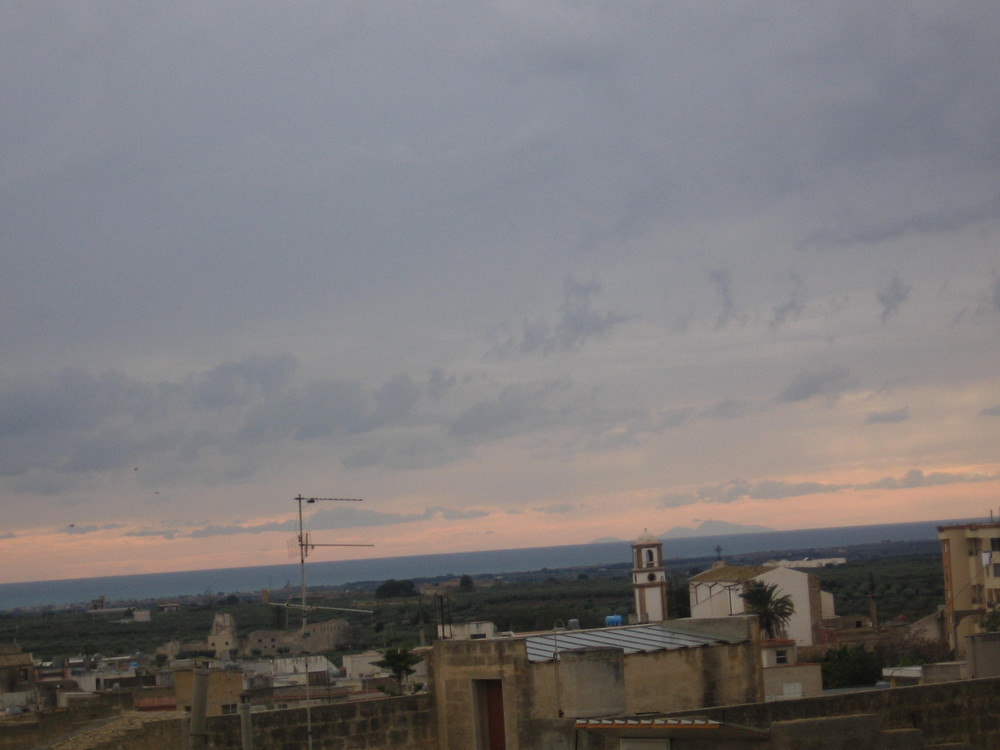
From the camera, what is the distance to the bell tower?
236ft

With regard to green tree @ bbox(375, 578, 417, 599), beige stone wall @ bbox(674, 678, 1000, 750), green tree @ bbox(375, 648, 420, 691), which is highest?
beige stone wall @ bbox(674, 678, 1000, 750)

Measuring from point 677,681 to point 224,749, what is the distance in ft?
18.4

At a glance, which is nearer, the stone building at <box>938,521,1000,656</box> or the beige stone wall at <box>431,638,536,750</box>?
the beige stone wall at <box>431,638,536,750</box>

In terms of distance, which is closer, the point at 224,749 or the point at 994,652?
the point at 224,749

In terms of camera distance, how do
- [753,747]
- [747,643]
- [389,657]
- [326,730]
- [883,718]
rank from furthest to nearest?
[389,657], [747,643], [326,730], [883,718], [753,747]

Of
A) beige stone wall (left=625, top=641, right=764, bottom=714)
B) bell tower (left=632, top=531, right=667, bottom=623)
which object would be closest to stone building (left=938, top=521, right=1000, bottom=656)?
bell tower (left=632, top=531, right=667, bottom=623)

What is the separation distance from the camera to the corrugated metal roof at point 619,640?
16.2 metres

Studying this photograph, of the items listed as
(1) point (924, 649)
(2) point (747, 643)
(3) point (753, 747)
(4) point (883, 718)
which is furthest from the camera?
(1) point (924, 649)

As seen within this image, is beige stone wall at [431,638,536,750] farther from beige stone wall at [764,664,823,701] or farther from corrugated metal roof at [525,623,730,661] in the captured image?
beige stone wall at [764,664,823,701]

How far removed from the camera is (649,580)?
72.1m

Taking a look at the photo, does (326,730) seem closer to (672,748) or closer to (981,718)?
(672,748)

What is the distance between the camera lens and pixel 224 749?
15125mm

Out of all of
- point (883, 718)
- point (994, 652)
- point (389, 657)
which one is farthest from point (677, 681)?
point (389, 657)

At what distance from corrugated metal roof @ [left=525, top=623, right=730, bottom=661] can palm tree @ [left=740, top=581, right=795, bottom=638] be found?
46330 millimetres
